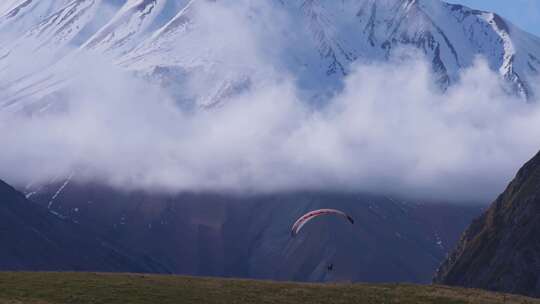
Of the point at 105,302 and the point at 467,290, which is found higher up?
the point at 105,302

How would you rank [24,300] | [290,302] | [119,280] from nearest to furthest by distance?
1. [24,300]
2. [290,302]
3. [119,280]

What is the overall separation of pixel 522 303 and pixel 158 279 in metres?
33.6

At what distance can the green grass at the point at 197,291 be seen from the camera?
314ft

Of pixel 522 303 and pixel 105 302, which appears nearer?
pixel 105 302

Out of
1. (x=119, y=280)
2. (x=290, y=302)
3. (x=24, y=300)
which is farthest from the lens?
(x=119, y=280)

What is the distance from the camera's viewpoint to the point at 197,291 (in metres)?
102

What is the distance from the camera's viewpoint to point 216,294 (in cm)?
10050

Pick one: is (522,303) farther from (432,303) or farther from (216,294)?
(216,294)

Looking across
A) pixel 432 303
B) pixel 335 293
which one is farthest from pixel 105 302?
pixel 432 303

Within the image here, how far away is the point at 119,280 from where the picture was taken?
343ft

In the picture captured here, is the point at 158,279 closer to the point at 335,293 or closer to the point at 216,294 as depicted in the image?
the point at 216,294

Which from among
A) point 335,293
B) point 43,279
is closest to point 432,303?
point 335,293

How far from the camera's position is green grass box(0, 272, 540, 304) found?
9562cm

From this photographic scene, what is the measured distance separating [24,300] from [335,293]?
92.2 ft
